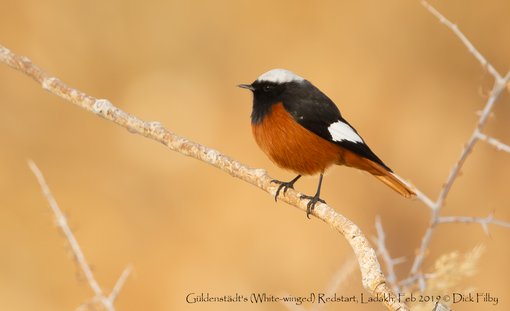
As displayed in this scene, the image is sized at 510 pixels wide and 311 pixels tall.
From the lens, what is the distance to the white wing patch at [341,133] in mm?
4898

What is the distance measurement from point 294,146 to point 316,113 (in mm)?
338

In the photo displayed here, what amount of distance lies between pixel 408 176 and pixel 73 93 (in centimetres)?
577

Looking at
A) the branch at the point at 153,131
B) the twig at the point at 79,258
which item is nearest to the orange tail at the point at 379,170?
the branch at the point at 153,131

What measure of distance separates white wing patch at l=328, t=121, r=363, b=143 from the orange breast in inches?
2.7

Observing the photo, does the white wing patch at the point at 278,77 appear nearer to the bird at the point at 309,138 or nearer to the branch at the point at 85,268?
the bird at the point at 309,138

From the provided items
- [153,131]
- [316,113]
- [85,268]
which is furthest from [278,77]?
[85,268]

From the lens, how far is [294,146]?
481 cm

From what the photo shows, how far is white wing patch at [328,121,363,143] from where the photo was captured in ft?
16.1

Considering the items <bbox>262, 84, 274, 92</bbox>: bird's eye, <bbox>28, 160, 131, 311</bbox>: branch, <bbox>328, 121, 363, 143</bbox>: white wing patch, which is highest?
<bbox>262, 84, 274, 92</bbox>: bird's eye

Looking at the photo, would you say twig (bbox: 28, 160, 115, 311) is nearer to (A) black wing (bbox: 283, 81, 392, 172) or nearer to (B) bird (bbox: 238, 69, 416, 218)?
(B) bird (bbox: 238, 69, 416, 218)

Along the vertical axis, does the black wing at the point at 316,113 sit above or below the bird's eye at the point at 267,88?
below

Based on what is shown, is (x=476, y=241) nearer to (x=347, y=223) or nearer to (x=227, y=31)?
(x=227, y=31)

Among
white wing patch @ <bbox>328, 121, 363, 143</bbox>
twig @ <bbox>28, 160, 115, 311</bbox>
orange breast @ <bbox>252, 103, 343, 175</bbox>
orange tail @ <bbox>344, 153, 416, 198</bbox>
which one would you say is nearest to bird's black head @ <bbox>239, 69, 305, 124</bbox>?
orange breast @ <bbox>252, 103, 343, 175</bbox>

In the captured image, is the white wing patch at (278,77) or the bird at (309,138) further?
the white wing patch at (278,77)
